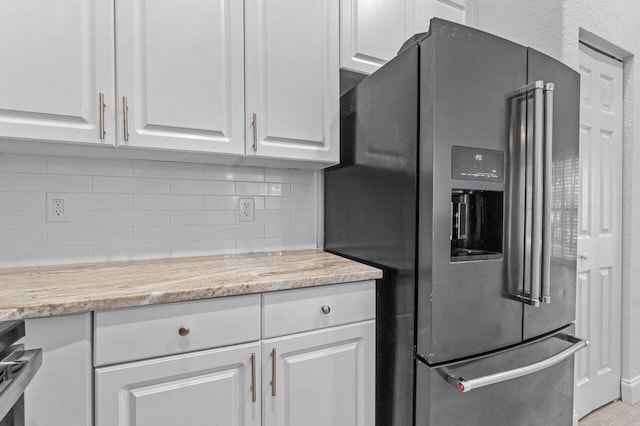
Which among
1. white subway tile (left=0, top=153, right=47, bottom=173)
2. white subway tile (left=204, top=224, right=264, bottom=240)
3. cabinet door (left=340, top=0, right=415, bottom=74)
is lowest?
white subway tile (left=204, top=224, right=264, bottom=240)

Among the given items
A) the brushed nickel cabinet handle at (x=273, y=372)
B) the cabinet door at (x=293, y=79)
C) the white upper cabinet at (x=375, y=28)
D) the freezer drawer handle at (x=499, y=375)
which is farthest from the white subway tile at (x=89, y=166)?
the freezer drawer handle at (x=499, y=375)

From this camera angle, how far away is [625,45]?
2076mm

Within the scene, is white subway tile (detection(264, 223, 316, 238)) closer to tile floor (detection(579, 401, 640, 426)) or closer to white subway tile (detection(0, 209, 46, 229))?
white subway tile (detection(0, 209, 46, 229))

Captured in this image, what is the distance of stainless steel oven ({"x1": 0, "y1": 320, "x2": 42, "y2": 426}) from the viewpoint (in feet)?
2.20

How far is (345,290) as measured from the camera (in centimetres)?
128

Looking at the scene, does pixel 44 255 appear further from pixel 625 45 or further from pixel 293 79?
pixel 625 45

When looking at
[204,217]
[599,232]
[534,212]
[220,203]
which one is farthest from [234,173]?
[599,232]

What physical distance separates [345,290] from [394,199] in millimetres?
411

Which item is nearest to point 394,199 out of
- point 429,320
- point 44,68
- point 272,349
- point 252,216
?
point 429,320

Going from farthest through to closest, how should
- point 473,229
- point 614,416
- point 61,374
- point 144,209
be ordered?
point 614,416, point 144,209, point 473,229, point 61,374

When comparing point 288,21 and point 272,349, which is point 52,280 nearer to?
point 272,349

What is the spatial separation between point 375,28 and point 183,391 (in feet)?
6.03

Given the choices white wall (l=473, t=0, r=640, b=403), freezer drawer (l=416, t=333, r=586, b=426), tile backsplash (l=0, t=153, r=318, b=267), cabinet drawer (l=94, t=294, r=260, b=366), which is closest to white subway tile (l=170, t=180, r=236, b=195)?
tile backsplash (l=0, t=153, r=318, b=267)

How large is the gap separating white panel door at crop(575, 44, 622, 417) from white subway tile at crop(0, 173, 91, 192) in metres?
2.68
